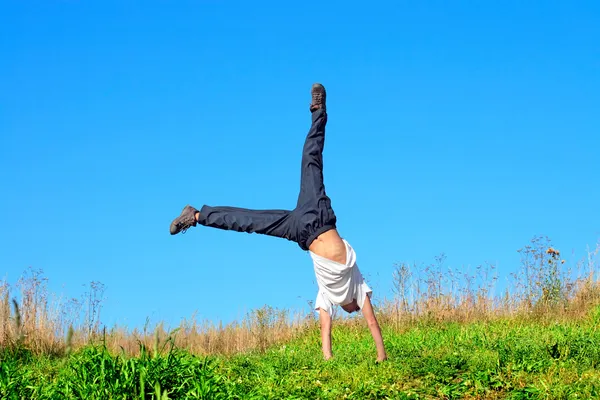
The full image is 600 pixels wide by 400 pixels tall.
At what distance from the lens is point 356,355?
9.15 m

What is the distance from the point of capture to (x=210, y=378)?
234 inches

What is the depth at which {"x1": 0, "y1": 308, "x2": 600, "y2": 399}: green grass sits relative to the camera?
18.7ft

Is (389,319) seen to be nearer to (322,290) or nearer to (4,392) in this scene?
(322,290)

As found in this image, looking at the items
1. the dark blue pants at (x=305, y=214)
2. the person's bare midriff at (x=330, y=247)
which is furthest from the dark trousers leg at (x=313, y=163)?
the person's bare midriff at (x=330, y=247)

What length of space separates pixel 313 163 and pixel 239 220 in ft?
4.08

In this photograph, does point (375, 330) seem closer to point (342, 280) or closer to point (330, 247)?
point (342, 280)

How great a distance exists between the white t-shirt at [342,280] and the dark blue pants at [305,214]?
0.34m

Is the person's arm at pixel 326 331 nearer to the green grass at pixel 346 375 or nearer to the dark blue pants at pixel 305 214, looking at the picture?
the green grass at pixel 346 375

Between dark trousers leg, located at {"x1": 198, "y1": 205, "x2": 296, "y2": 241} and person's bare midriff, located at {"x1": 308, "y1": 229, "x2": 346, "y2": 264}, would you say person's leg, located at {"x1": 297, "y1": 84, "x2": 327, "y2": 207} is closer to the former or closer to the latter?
dark trousers leg, located at {"x1": 198, "y1": 205, "x2": 296, "y2": 241}

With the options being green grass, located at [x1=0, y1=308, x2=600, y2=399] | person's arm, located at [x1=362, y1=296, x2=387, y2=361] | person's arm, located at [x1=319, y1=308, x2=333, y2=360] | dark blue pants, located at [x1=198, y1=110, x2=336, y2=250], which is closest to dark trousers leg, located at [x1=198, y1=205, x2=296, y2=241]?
dark blue pants, located at [x1=198, y1=110, x2=336, y2=250]

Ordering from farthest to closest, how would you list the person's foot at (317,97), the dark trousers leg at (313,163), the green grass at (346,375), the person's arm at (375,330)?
the person's foot at (317,97), the dark trousers leg at (313,163), the person's arm at (375,330), the green grass at (346,375)

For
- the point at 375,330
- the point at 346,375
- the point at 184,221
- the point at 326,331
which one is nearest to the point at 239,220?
the point at 184,221

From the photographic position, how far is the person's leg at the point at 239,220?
8.60 m

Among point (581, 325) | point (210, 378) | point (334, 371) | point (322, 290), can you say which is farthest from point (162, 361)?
point (581, 325)
